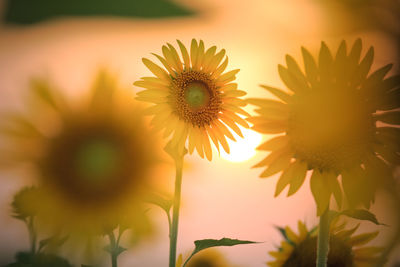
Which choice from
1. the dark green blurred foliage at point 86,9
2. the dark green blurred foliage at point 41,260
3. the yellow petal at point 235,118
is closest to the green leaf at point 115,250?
the dark green blurred foliage at point 41,260

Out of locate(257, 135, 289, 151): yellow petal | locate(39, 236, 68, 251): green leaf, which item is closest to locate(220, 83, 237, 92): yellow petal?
locate(257, 135, 289, 151): yellow petal

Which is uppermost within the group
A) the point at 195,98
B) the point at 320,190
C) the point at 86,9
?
the point at 86,9

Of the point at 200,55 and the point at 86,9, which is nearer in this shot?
the point at 200,55

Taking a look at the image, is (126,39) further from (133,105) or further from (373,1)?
(373,1)

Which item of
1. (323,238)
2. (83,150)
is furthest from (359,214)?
(83,150)

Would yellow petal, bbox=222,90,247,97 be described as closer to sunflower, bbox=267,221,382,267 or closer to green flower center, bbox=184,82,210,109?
green flower center, bbox=184,82,210,109

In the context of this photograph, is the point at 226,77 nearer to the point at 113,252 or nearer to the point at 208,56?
the point at 208,56

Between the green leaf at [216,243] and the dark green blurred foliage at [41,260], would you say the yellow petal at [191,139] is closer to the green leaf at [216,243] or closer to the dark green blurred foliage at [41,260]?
the green leaf at [216,243]
